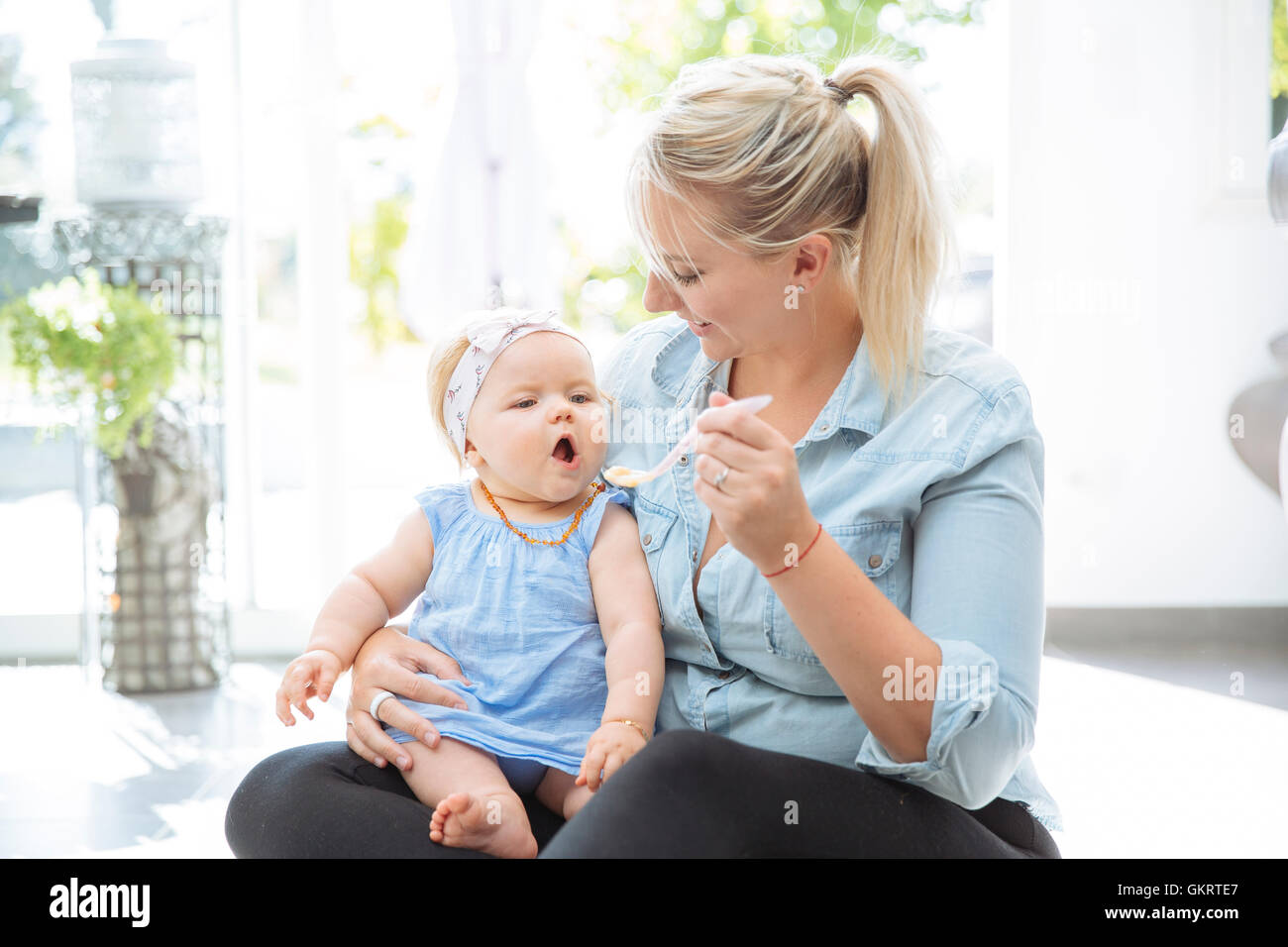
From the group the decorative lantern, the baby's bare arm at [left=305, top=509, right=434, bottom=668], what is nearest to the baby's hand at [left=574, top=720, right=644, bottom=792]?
the baby's bare arm at [left=305, top=509, right=434, bottom=668]

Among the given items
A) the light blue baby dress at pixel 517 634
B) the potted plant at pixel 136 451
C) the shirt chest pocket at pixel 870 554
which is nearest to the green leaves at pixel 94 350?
the potted plant at pixel 136 451

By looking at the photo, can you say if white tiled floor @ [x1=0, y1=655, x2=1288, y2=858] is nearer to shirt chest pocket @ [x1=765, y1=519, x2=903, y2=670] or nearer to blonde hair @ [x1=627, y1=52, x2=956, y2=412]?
shirt chest pocket @ [x1=765, y1=519, x2=903, y2=670]

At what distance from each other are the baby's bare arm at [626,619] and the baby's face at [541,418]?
77 mm

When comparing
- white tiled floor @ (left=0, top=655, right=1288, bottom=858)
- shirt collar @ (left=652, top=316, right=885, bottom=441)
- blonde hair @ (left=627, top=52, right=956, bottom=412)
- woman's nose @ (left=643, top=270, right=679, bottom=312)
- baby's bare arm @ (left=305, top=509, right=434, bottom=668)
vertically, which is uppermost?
blonde hair @ (left=627, top=52, right=956, bottom=412)

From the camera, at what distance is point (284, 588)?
4.05m

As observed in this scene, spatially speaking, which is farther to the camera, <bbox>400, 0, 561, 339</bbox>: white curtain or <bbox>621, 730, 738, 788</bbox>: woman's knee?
<bbox>400, 0, 561, 339</bbox>: white curtain

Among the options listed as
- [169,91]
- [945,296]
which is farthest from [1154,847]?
[169,91]

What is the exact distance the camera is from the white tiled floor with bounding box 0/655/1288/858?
7.36 feet

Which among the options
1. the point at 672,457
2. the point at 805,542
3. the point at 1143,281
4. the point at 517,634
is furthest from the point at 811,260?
the point at 1143,281

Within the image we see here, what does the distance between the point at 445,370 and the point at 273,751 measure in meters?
1.63

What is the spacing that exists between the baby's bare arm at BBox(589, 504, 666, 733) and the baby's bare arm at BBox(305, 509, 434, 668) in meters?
0.23

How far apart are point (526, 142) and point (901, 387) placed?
2534 mm

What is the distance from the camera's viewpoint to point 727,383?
1.46m

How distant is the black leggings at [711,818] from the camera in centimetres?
96
